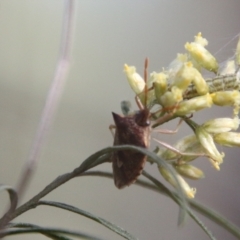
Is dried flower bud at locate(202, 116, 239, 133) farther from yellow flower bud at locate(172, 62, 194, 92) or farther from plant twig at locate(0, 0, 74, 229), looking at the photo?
plant twig at locate(0, 0, 74, 229)

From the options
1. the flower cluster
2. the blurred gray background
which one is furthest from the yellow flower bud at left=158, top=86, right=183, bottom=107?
the blurred gray background

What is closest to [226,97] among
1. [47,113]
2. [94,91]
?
[47,113]

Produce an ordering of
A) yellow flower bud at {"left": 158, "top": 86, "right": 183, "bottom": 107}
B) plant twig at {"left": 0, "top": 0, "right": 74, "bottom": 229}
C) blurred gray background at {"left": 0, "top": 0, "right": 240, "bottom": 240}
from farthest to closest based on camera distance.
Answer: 1. blurred gray background at {"left": 0, "top": 0, "right": 240, "bottom": 240}
2. plant twig at {"left": 0, "top": 0, "right": 74, "bottom": 229}
3. yellow flower bud at {"left": 158, "top": 86, "right": 183, "bottom": 107}

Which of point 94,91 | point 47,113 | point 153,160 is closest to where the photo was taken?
point 153,160

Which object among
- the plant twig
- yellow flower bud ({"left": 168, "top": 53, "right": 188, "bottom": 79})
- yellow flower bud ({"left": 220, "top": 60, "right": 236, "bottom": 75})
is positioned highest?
yellow flower bud ({"left": 220, "top": 60, "right": 236, "bottom": 75})

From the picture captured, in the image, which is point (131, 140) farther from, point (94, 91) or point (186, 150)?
point (94, 91)

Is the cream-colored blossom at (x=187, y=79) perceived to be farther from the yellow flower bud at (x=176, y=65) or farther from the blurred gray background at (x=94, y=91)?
the blurred gray background at (x=94, y=91)

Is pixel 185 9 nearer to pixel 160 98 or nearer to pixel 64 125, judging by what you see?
pixel 64 125
